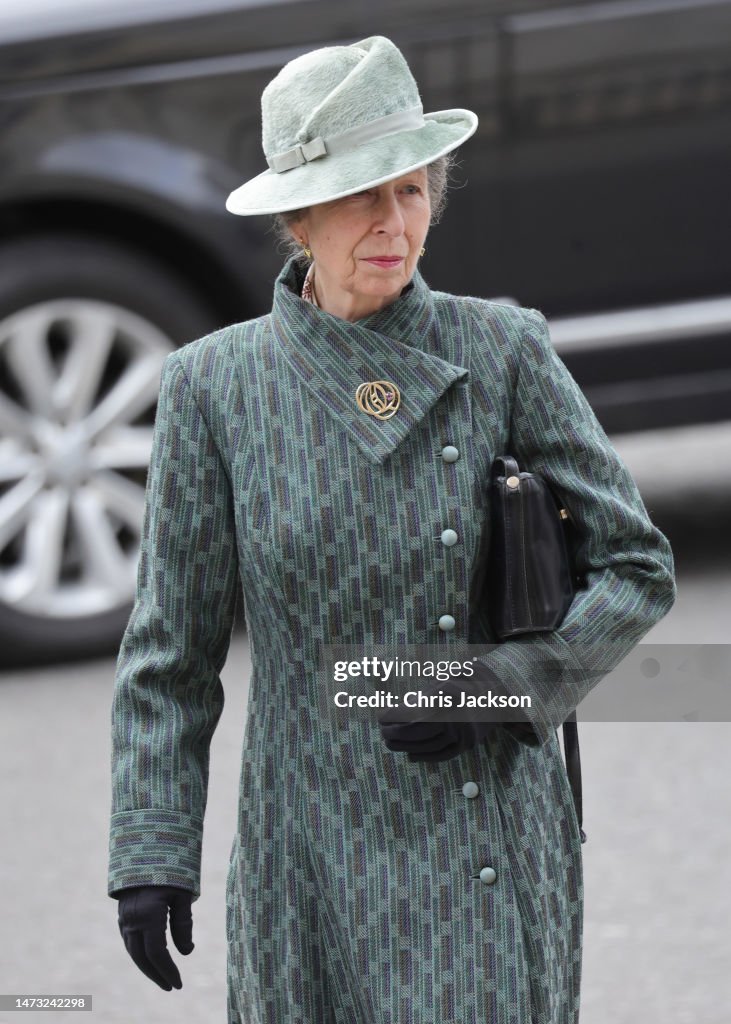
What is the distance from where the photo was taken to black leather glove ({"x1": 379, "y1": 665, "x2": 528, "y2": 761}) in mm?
2156

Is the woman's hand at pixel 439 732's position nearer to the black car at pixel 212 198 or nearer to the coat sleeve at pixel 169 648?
the coat sleeve at pixel 169 648

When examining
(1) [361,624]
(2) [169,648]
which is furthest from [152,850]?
(1) [361,624]

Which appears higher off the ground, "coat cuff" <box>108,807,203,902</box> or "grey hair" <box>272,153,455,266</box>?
"grey hair" <box>272,153,455,266</box>

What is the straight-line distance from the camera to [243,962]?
2.37 m

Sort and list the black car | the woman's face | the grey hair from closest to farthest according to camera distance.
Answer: the woman's face → the grey hair → the black car

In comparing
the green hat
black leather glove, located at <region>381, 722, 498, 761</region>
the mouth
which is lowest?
black leather glove, located at <region>381, 722, 498, 761</region>

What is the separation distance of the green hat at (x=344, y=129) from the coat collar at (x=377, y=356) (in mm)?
153

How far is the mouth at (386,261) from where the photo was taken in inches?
89.0

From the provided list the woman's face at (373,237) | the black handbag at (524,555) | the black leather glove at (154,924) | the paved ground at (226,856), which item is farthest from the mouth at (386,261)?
the paved ground at (226,856)

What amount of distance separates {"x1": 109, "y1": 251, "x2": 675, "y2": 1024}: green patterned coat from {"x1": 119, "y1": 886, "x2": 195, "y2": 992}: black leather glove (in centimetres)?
2

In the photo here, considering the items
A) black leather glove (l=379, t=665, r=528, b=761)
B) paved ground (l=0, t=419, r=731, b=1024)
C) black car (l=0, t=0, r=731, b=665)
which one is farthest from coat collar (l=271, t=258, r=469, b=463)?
black car (l=0, t=0, r=731, b=665)

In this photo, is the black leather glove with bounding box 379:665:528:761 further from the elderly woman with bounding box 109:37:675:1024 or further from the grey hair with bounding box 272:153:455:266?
the grey hair with bounding box 272:153:455:266

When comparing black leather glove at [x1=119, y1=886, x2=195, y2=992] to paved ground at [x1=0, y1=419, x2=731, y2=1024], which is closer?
black leather glove at [x1=119, y1=886, x2=195, y2=992]

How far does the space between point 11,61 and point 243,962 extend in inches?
132
